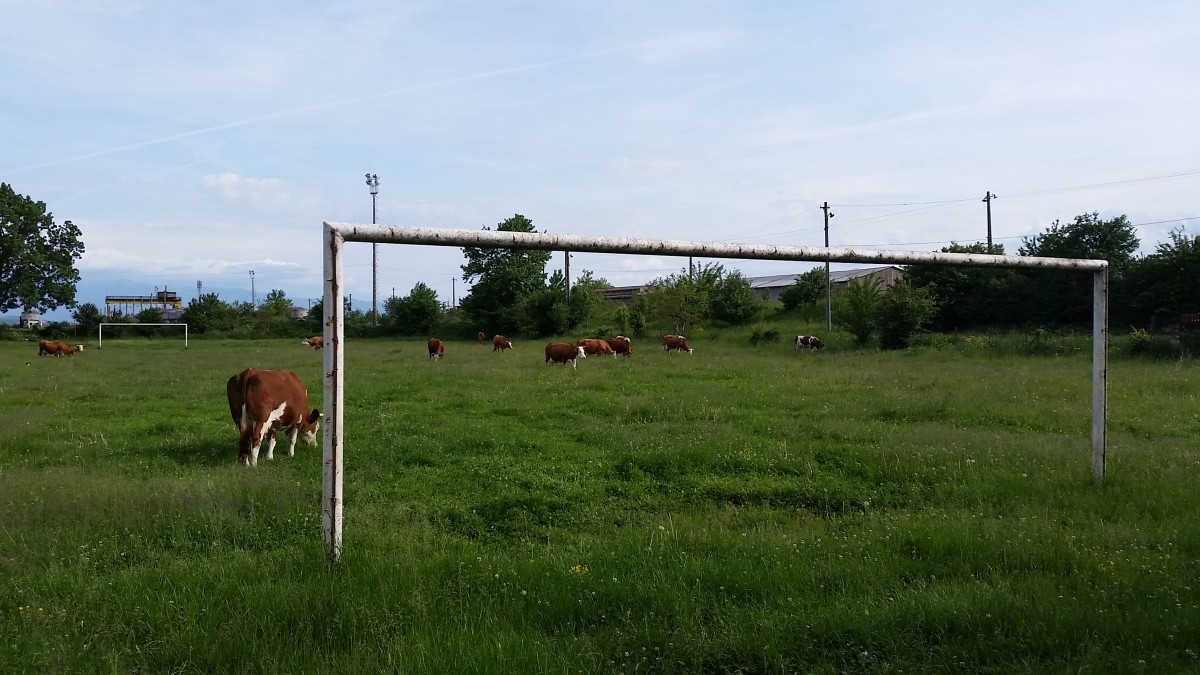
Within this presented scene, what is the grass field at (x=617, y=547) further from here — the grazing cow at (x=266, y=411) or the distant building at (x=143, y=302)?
the distant building at (x=143, y=302)

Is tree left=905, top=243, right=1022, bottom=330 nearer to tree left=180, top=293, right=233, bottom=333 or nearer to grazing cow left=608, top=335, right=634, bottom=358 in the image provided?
grazing cow left=608, top=335, right=634, bottom=358

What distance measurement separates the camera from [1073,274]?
3444 centimetres

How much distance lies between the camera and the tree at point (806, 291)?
50812 mm

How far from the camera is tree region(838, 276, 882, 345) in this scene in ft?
109

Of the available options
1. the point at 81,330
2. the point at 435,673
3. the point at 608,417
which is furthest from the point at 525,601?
the point at 81,330

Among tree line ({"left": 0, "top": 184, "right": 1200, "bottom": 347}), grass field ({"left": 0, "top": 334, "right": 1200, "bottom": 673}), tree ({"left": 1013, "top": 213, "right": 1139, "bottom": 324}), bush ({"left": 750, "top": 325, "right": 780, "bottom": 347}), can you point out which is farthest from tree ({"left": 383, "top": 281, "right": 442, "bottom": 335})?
grass field ({"left": 0, "top": 334, "right": 1200, "bottom": 673})

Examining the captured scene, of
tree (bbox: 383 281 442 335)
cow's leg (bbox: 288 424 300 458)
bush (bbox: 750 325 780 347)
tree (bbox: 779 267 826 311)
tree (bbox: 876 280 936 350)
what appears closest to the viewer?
cow's leg (bbox: 288 424 300 458)

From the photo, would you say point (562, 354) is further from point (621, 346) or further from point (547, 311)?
point (547, 311)

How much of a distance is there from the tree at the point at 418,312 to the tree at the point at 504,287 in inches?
91.7

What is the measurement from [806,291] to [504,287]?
2020cm

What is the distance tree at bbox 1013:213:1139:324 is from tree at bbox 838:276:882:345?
604 centimetres

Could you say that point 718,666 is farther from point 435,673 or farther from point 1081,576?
point 1081,576

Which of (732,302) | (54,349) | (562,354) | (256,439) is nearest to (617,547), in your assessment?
(256,439)

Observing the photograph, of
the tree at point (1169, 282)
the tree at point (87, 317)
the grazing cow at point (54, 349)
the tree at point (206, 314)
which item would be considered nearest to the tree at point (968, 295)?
the tree at point (1169, 282)
